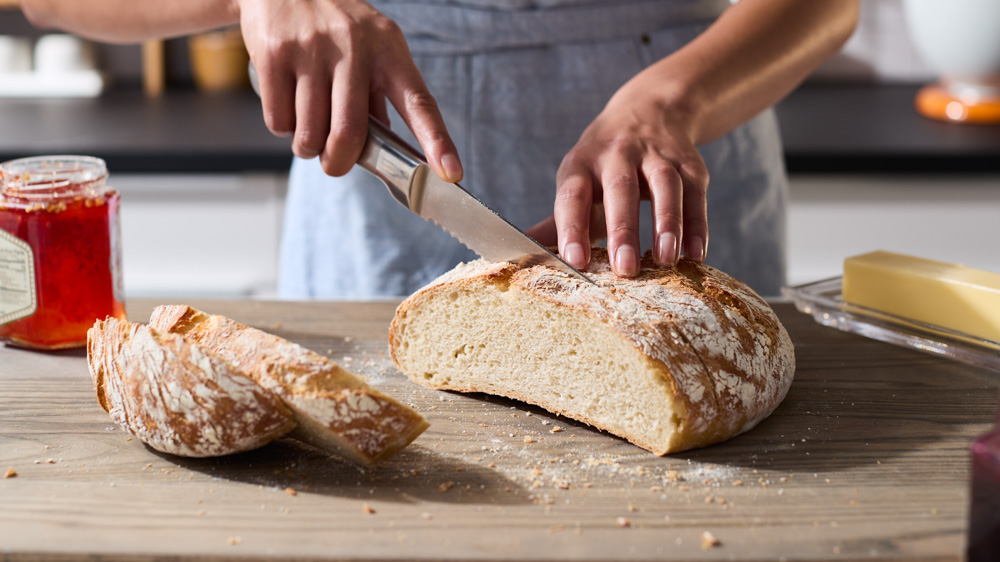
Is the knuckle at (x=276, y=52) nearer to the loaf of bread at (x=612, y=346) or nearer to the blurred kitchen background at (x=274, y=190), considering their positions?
the loaf of bread at (x=612, y=346)

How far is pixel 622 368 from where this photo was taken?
4.07 feet


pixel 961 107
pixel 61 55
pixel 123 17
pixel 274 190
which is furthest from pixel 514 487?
pixel 61 55

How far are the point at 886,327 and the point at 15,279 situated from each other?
4.77 ft

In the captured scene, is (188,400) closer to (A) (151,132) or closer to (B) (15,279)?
(B) (15,279)

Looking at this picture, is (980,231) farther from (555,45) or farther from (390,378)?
(390,378)

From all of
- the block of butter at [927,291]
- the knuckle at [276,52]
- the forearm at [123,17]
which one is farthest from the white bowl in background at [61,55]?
the block of butter at [927,291]

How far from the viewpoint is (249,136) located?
2.77 metres

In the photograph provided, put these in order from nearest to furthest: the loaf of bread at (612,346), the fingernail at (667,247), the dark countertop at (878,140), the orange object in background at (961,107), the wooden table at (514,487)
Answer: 1. the wooden table at (514,487)
2. the loaf of bread at (612,346)
3. the fingernail at (667,247)
4. the dark countertop at (878,140)
5. the orange object in background at (961,107)

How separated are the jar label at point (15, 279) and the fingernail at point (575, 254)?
2.75ft

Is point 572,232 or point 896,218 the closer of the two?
point 572,232

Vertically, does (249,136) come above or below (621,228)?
below

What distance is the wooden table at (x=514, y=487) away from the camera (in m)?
0.97

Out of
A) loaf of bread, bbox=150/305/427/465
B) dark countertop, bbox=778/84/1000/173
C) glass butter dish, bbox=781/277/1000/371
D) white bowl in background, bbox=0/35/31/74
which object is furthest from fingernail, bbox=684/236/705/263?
white bowl in background, bbox=0/35/31/74

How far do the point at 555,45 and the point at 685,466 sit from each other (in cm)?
107
